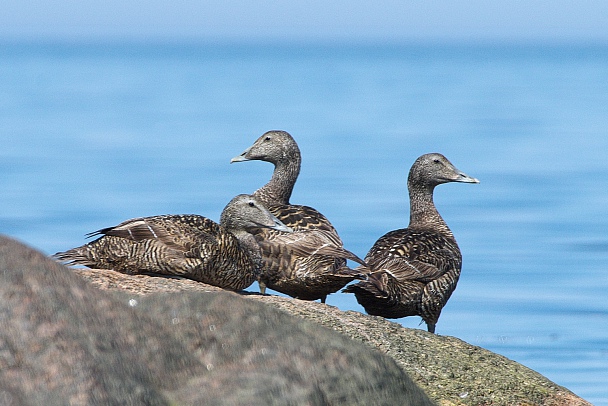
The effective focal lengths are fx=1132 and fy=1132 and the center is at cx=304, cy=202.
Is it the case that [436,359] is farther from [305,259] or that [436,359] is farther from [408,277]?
[408,277]

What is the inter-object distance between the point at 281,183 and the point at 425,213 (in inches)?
55.9

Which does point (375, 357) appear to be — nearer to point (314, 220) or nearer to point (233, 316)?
point (233, 316)

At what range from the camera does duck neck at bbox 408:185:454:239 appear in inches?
419

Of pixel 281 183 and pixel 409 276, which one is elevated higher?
pixel 281 183

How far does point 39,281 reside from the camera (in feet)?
11.4

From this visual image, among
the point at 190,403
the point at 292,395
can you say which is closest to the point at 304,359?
the point at 292,395

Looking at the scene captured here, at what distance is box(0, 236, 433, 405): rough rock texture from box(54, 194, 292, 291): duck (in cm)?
360

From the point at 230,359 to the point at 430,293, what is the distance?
5559 mm

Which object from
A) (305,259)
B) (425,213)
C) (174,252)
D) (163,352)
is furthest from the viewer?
(425,213)

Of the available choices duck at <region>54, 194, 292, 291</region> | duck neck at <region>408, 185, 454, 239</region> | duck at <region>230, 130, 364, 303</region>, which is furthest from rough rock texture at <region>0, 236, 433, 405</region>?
duck neck at <region>408, 185, 454, 239</region>

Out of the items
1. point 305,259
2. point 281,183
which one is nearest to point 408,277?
point 305,259

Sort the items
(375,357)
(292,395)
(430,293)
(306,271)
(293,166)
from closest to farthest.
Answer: (292,395) < (375,357) < (306,271) < (430,293) < (293,166)

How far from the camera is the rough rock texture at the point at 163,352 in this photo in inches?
128

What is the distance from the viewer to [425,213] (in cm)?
1092
